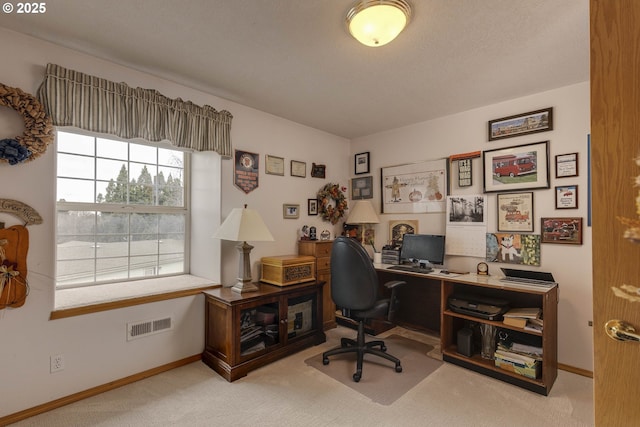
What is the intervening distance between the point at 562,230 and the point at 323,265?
2.25 meters

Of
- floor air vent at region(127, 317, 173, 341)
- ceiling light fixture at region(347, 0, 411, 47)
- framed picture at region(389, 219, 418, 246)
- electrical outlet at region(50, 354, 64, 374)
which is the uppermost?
ceiling light fixture at region(347, 0, 411, 47)

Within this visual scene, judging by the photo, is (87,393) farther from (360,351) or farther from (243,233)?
(360,351)

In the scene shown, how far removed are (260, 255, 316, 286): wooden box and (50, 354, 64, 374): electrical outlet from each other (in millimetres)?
1583

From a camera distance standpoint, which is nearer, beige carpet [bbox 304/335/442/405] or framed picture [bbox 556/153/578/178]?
beige carpet [bbox 304/335/442/405]

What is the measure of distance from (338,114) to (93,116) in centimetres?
217

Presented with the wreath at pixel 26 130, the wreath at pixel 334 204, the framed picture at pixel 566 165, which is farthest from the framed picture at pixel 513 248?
the wreath at pixel 26 130

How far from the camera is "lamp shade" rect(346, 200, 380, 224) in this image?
3.62 metres

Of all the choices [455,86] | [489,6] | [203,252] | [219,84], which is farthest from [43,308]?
[455,86]

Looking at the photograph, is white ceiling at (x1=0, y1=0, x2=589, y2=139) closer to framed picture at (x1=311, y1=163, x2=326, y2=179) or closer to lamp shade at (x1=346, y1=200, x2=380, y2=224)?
framed picture at (x1=311, y1=163, x2=326, y2=179)

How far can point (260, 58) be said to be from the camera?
212 cm

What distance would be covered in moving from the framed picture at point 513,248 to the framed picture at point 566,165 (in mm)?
566

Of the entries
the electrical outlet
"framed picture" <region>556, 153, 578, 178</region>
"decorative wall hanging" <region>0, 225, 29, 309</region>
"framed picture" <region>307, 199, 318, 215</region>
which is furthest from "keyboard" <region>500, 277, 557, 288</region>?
"decorative wall hanging" <region>0, 225, 29, 309</region>

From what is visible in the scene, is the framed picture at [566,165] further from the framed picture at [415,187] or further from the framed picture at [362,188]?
the framed picture at [362,188]

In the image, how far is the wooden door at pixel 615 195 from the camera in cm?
82
